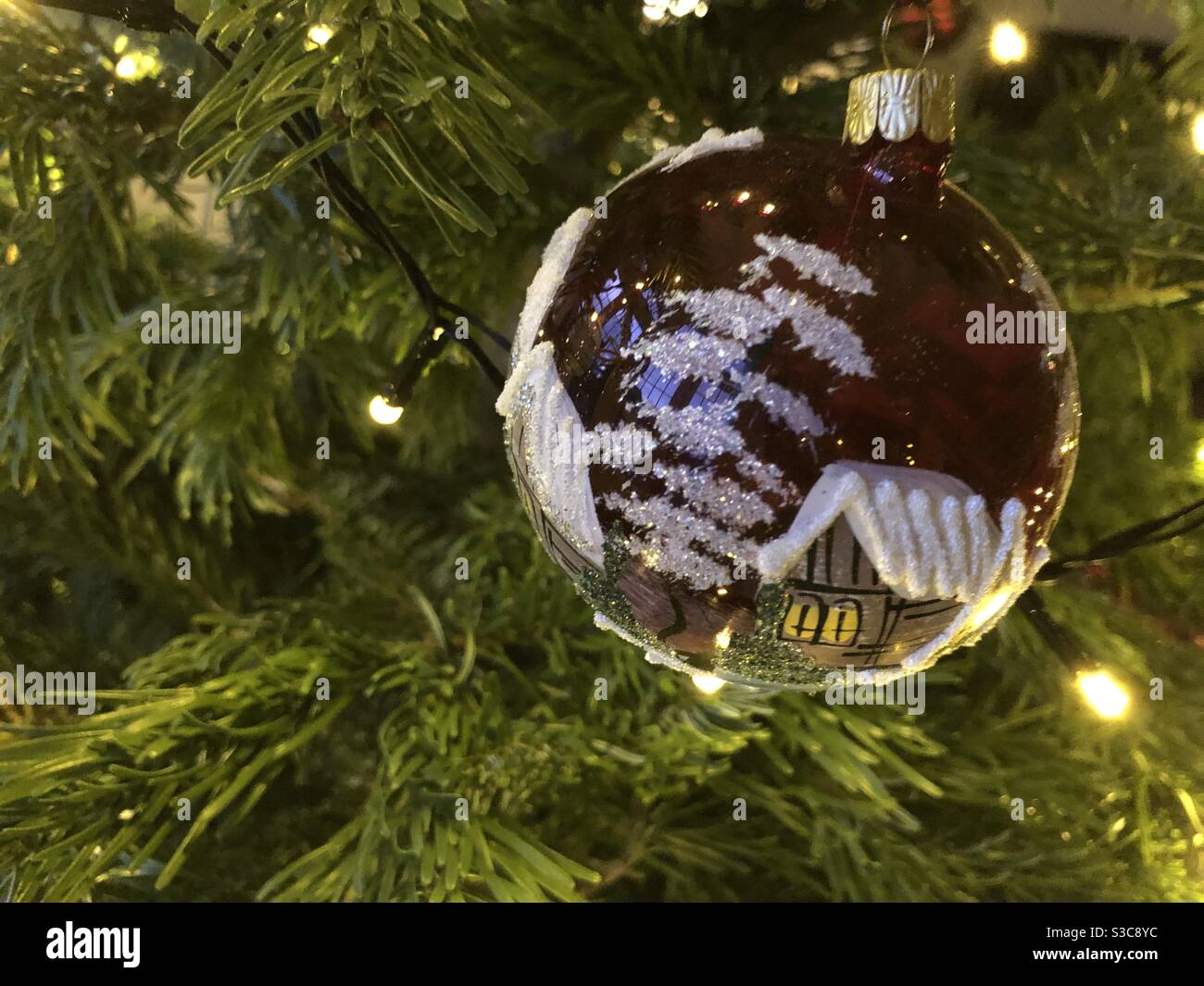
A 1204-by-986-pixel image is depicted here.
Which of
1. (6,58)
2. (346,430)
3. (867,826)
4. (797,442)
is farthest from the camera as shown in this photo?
(346,430)

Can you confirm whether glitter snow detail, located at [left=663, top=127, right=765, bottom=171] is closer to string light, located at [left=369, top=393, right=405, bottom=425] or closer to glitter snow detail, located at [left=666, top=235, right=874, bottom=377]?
glitter snow detail, located at [left=666, top=235, right=874, bottom=377]

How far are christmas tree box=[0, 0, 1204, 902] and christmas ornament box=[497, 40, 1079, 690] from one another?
3.6 inches

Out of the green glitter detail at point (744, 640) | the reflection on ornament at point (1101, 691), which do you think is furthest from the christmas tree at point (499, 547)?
the green glitter detail at point (744, 640)

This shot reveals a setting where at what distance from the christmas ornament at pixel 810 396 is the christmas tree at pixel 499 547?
9 centimetres

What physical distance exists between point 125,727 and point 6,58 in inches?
13.9

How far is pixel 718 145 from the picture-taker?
32 centimetres

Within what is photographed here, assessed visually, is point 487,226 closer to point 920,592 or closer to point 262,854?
point 920,592

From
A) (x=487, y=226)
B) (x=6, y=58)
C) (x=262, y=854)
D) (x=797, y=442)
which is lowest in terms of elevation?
(x=262, y=854)

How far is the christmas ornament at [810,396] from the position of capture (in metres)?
0.26

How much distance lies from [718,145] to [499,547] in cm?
36

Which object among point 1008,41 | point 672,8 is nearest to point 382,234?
point 672,8

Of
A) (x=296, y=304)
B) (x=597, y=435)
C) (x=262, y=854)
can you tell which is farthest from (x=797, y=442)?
(x=262, y=854)

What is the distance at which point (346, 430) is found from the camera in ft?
2.43

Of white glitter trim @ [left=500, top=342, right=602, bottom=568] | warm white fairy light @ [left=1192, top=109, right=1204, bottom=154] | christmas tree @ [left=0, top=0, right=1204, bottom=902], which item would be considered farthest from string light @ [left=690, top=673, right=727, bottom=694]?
warm white fairy light @ [left=1192, top=109, right=1204, bottom=154]
